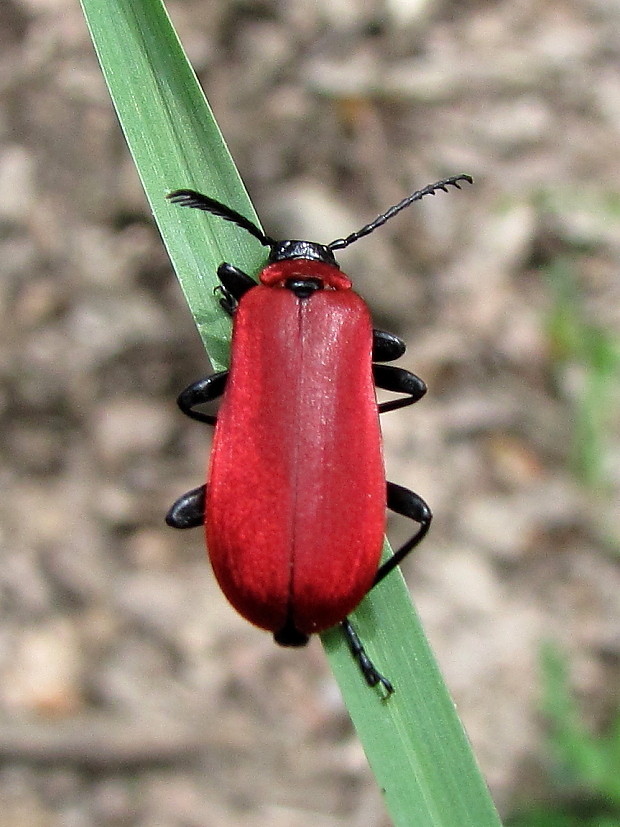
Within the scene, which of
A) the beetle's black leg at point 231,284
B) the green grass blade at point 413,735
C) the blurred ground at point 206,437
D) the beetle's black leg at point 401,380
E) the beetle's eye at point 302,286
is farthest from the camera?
the blurred ground at point 206,437

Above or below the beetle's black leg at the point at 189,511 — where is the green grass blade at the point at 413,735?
below

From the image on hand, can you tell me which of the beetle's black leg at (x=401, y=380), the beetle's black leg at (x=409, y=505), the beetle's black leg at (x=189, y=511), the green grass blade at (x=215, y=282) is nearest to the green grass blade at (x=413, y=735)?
the green grass blade at (x=215, y=282)


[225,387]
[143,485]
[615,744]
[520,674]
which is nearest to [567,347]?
[520,674]

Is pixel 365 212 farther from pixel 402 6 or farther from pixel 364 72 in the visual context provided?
pixel 402 6

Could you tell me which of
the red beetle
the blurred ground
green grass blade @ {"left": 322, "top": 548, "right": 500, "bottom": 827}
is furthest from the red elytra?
the blurred ground

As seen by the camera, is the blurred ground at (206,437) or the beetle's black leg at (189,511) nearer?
the beetle's black leg at (189,511)

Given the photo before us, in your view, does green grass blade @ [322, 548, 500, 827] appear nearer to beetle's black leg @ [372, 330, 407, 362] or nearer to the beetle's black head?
beetle's black leg @ [372, 330, 407, 362]

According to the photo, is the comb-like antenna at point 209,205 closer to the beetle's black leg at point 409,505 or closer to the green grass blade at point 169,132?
the green grass blade at point 169,132

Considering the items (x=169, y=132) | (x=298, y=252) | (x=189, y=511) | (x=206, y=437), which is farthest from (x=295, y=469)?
(x=206, y=437)
